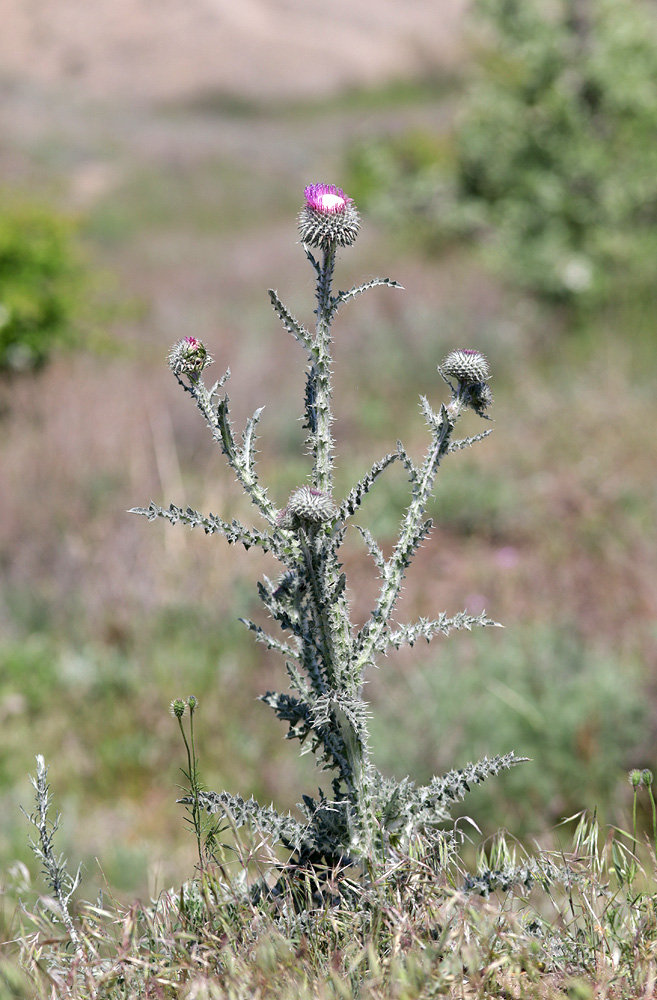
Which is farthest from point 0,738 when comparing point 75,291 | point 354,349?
point 354,349

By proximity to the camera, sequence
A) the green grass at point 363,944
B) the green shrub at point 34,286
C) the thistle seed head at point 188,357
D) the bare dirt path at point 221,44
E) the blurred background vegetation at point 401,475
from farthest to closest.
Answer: the bare dirt path at point 221,44
the green shrub at point 34,286
the blurred background vegetation at point 401,475
the thistle seed head at point 188,357
the green grass at point 363,944

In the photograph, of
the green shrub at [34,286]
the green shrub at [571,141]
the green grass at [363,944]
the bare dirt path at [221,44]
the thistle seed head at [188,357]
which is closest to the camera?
the green grass at [363,944]

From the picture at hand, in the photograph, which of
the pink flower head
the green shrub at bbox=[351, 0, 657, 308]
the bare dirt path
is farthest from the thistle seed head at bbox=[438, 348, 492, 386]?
the bare dirt path

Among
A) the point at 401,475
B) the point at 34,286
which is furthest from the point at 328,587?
the point at 34,286

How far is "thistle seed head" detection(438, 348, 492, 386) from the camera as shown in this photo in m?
1.25

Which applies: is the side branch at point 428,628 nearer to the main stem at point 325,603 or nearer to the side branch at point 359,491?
the main stem at point 325,603

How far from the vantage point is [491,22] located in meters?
11.1

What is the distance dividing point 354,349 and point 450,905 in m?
8.24

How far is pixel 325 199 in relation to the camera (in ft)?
3.94

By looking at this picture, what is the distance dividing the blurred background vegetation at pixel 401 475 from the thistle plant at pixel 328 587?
19 centimetres

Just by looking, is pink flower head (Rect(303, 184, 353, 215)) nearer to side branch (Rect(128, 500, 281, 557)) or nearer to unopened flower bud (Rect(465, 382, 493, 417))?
unopened flower bud (Rect(465, 382, 493, 417))

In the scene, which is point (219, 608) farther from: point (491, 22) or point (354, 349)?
point (491, 22)

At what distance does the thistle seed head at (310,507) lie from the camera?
1116 mm

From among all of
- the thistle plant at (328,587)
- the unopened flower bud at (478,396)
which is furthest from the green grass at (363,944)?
the unopened flower bud at (478,396)
